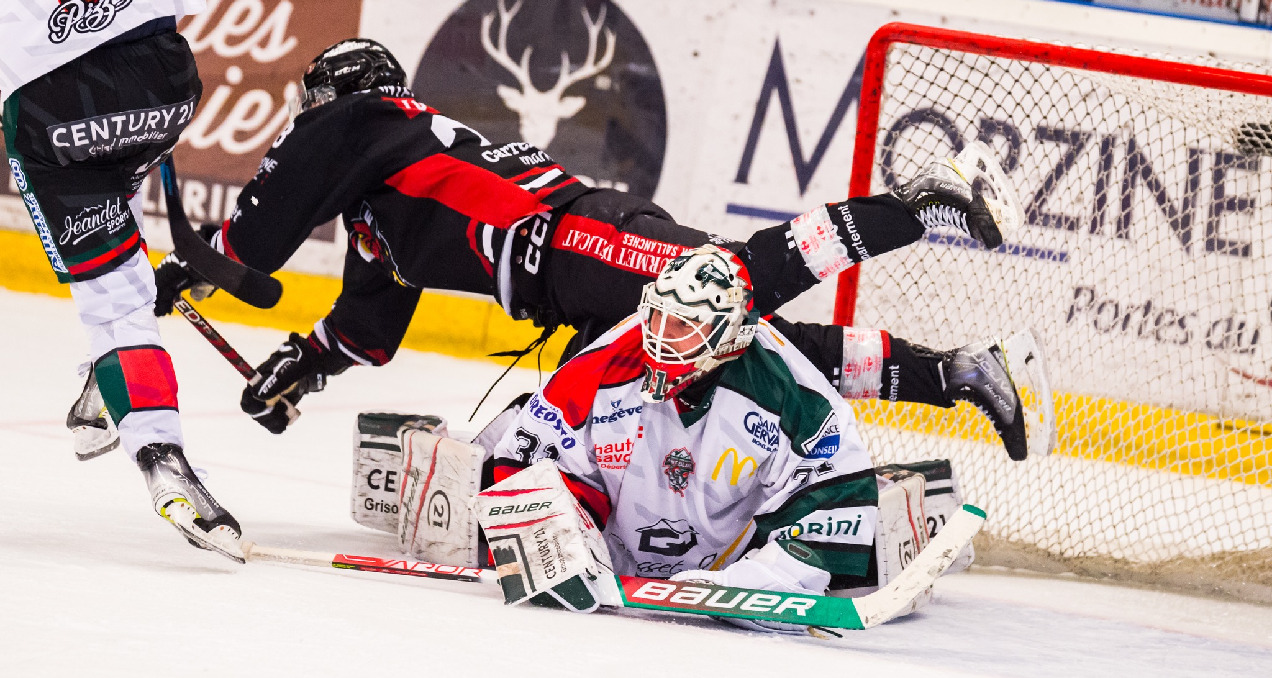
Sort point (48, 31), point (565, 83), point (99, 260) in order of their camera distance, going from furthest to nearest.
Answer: point (565, 83)
point (99, 260)
point (48, 31)

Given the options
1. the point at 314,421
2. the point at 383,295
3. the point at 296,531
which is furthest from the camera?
the point at 314,421

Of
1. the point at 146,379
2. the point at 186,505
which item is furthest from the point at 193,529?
the point at 146,379

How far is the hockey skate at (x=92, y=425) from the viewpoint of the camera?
2807 millimetres

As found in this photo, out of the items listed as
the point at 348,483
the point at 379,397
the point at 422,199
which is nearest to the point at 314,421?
the point at 379,397

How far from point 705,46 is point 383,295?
2.21 meters

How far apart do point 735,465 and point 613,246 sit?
68 cm

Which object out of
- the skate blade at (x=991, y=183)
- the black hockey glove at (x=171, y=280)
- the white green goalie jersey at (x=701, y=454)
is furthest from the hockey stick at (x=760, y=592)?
the black hockey glove at (x=171, y=280)

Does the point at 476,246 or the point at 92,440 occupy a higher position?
the point at 476,246

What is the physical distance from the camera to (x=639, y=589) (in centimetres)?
234

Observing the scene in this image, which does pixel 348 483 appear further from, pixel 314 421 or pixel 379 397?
pixel 379 397

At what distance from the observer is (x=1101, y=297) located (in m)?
4.47

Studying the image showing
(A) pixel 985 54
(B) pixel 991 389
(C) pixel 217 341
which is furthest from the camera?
(A) pixel 985 54

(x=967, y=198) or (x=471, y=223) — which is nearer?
(x=967, y=198)

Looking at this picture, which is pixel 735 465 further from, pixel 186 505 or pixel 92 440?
pixel 92 440
